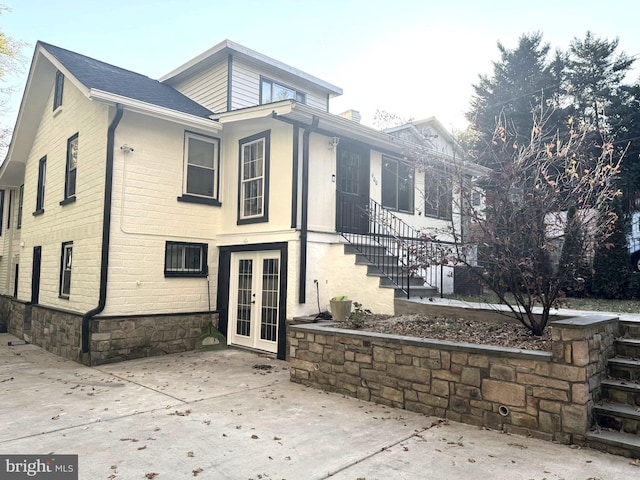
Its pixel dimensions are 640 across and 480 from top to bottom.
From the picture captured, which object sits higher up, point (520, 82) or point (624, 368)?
point (520, 82)

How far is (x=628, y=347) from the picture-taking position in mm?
4586

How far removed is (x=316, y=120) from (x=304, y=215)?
5.68ft

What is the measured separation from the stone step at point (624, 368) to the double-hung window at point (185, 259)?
24.2 feet

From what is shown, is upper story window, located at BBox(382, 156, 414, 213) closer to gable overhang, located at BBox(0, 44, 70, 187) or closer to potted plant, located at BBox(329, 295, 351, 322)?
potted plant, located at BBox(329, 295, 351, 322)

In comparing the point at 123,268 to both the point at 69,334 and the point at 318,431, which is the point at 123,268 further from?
the point at 318,431

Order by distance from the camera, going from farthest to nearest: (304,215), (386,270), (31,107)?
(31,107)
(386,270)
(304,215)

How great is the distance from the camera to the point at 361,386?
536 centimetres

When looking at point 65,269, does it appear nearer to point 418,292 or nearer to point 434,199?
point 418,292

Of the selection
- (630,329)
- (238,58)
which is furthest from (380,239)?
(238,58)

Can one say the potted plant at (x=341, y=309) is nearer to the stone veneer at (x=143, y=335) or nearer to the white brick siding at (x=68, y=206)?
the stone veneer at (x=143, y=335)

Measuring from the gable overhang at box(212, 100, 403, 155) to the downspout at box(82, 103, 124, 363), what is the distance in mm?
1993

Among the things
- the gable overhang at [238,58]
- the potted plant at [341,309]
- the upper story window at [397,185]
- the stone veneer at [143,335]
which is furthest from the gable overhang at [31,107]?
the potted plant at [341,309]

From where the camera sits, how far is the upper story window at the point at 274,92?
1130cm

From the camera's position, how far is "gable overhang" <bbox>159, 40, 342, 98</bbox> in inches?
416
